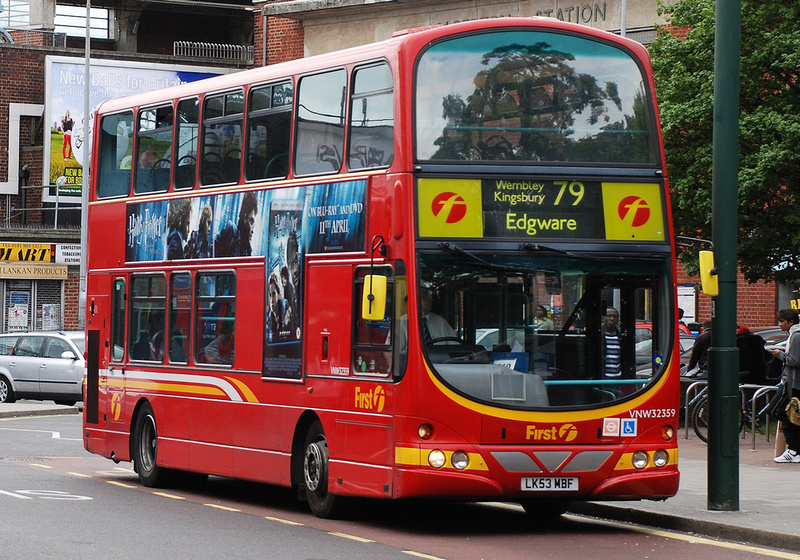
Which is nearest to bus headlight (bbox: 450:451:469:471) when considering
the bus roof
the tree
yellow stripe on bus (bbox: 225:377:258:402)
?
yellow stripe on bus (bbox: 225:377:258:402)

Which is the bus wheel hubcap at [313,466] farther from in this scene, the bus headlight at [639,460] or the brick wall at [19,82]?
the brick wall at [19,82]

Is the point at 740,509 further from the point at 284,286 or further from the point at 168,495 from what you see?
the point at 168,495

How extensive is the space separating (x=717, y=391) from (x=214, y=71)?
37.5m

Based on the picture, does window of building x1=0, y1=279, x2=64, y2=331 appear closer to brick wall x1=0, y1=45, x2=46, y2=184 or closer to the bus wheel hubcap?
brick wall x1=0, y1=45, x2=46, y2=184

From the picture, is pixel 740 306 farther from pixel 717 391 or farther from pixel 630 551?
pixel 630 551

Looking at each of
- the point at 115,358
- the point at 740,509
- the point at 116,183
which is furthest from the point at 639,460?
the point at 116,183

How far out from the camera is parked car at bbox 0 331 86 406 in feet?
Result: 102

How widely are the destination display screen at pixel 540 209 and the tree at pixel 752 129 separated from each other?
11394 mm

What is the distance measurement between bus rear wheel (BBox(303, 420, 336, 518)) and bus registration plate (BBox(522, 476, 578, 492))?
6.42 feet

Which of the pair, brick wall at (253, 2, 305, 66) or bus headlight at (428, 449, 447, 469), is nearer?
bus headlight at (428, 449, 447, 469)

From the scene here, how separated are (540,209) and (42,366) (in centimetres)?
2129

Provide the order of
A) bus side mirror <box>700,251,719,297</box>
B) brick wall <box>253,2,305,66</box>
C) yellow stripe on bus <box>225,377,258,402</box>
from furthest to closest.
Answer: brick wall <box>253,2,305,66</box> → yellow stripe on bus <box>225,377,258,402</box> → bus side mirror <box>700,251,719,297</box>

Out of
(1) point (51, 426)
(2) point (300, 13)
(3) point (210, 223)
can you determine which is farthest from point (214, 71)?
(3) point (210, 223)

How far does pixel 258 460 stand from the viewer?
46.6ft
